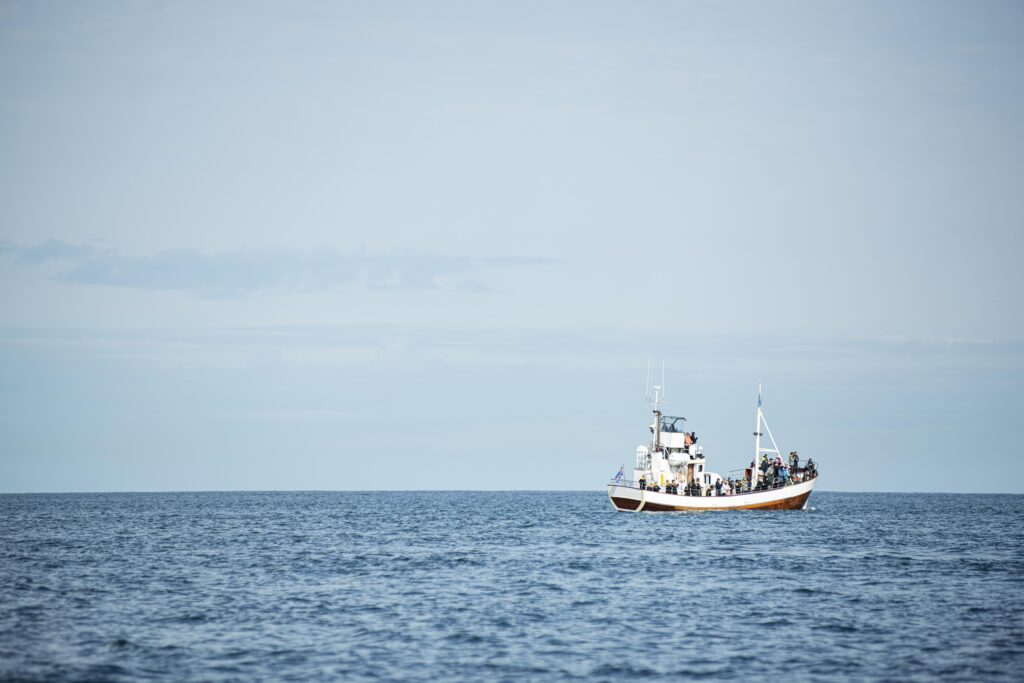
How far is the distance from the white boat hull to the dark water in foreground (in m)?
18.8

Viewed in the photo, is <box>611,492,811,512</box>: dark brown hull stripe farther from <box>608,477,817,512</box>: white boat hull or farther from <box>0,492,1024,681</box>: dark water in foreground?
<box>0,492,1024,681</box>: dark water in foreground

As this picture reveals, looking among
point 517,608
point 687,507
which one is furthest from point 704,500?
point 517,608

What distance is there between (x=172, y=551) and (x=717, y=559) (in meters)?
36.9

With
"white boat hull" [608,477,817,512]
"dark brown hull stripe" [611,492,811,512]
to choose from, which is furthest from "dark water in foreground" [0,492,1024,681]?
"dark brown hull stripe" [611,492,811,512]

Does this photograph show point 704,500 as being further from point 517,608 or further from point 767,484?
point 517,608

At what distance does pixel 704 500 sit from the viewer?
328 ft

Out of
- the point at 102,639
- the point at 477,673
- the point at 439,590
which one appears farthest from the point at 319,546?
the point at 477,673

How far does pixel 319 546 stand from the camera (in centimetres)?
7394

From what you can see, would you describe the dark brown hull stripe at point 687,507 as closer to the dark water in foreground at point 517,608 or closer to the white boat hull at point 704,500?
the white boat hull at point 704,500

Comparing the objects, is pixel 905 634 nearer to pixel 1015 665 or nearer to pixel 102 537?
pixel 1015 665

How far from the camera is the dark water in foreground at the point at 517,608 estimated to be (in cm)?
3231

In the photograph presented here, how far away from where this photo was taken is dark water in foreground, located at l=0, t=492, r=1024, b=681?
3231cm

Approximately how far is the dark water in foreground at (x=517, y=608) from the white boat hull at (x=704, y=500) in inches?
739

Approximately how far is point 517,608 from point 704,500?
195ft
